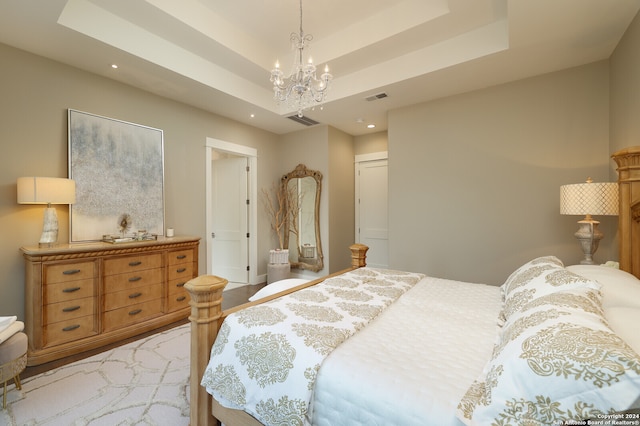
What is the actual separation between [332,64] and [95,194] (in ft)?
10.1

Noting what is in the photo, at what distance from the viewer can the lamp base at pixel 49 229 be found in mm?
2455

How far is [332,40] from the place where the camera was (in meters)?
3.18

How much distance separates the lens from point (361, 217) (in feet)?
17.4

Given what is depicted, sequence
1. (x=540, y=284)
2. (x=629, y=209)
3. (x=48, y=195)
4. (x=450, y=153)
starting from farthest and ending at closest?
(x=450, y=153) → (x=48, y=195) → (x=629, y=209) → (x=540, y=284)

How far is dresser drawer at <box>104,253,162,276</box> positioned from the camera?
2613 mm

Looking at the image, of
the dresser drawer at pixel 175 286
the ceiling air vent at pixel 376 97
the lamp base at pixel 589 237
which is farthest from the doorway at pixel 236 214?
the lamp base at pixel 589 237

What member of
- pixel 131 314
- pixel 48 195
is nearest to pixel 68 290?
pixel 131 314

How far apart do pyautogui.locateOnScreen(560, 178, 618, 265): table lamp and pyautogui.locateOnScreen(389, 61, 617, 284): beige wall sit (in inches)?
22.0

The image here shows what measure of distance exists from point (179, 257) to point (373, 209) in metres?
3.38

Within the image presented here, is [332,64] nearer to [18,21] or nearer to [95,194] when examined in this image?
[18,21]

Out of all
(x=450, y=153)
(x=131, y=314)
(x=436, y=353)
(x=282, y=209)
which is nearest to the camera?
(x=436, y=353)

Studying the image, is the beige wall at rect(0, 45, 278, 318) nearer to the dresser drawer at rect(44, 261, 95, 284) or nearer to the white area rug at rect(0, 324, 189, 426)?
the dresser drawer at rect(44, 261, 95, 284)

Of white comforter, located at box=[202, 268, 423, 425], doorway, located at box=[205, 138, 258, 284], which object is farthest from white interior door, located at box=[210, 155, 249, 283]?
white comforter, located at box=[202, 268, 423, 425]

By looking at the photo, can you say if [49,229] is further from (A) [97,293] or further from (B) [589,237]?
(B) [589,237]
